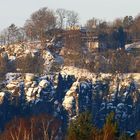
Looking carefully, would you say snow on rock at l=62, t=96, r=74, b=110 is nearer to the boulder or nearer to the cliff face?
the cliff face

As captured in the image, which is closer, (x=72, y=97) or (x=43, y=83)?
(x=43, y=83)

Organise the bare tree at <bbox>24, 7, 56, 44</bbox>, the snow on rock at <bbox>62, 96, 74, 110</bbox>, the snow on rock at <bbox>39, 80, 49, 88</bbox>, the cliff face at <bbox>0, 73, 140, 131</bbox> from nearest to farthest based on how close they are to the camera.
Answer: the cliff face at <bbox>0, 73, 140, 131</bbox>
the snow on rock at <bbox>62, 96, 74, 110</bbox>
the snow on rock at <bbox>39, 80, 49, 88</bbox>
the bare tree at <bbox>24, 7, 56, 44</bbox>

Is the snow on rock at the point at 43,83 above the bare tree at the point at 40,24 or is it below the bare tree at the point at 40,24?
below

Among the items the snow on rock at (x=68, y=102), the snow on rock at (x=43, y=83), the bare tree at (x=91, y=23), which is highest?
the bare tree at (x=91, y=23)

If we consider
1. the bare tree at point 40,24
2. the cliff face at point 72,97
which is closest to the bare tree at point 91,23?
the bare tree at point 40,24

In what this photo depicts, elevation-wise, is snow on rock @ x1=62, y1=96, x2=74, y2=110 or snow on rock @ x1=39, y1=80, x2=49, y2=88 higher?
snow on rock @ x1=39, y1=80, x2=49, y2=88

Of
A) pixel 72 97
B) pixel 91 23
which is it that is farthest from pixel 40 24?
pixel 72 97

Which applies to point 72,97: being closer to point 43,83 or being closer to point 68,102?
point 68,102

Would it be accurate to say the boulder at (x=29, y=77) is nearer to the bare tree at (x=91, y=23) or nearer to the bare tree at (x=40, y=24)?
the bare tree at (x=40, y=24)

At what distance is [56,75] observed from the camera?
370 ft

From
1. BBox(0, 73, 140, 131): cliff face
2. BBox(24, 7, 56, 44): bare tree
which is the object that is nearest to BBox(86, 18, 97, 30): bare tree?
BBox(24, 7, 56, 44): bare tree

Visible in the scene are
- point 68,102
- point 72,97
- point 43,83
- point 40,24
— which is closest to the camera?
point 68,102

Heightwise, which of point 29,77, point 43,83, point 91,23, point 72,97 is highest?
point 91,23

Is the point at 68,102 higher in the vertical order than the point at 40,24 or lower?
lower
